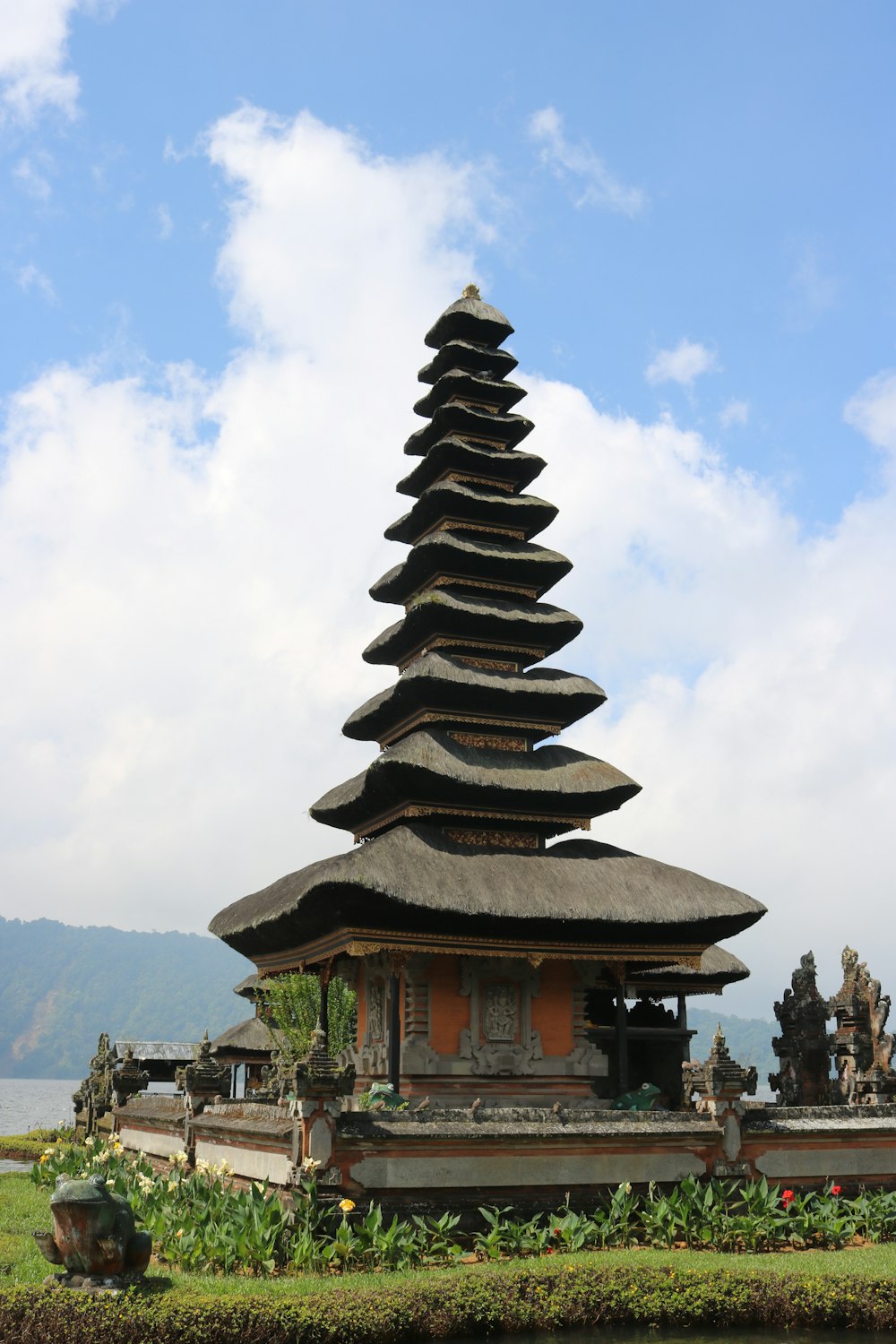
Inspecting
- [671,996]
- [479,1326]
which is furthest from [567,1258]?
[671,996]

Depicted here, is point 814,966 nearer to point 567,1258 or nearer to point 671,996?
point 671,996

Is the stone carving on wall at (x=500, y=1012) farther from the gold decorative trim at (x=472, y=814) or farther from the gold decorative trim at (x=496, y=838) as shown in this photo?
the gold decorative trim at (x=472, y=814)

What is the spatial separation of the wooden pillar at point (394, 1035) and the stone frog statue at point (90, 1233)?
812 centimetres

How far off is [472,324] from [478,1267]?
71.8 feet

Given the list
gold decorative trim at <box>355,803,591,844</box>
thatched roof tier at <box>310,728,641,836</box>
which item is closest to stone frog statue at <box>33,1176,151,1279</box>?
thatched roof tier at <box>310,728,641,836</box>

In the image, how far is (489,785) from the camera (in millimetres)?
22812

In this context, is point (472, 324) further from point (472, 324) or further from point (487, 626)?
point (487, 626)

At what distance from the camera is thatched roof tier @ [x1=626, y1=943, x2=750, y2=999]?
88.9ft

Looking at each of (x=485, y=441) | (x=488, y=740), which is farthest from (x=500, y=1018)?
(x=485, y=441)

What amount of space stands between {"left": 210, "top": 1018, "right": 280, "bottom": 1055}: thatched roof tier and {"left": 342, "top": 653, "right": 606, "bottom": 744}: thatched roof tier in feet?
51.5

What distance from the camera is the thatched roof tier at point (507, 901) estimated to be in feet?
65.4

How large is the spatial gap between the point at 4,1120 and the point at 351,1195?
88.1 meters

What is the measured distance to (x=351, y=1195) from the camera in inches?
632

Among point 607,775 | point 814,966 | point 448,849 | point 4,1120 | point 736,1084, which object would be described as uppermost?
point 607,775
